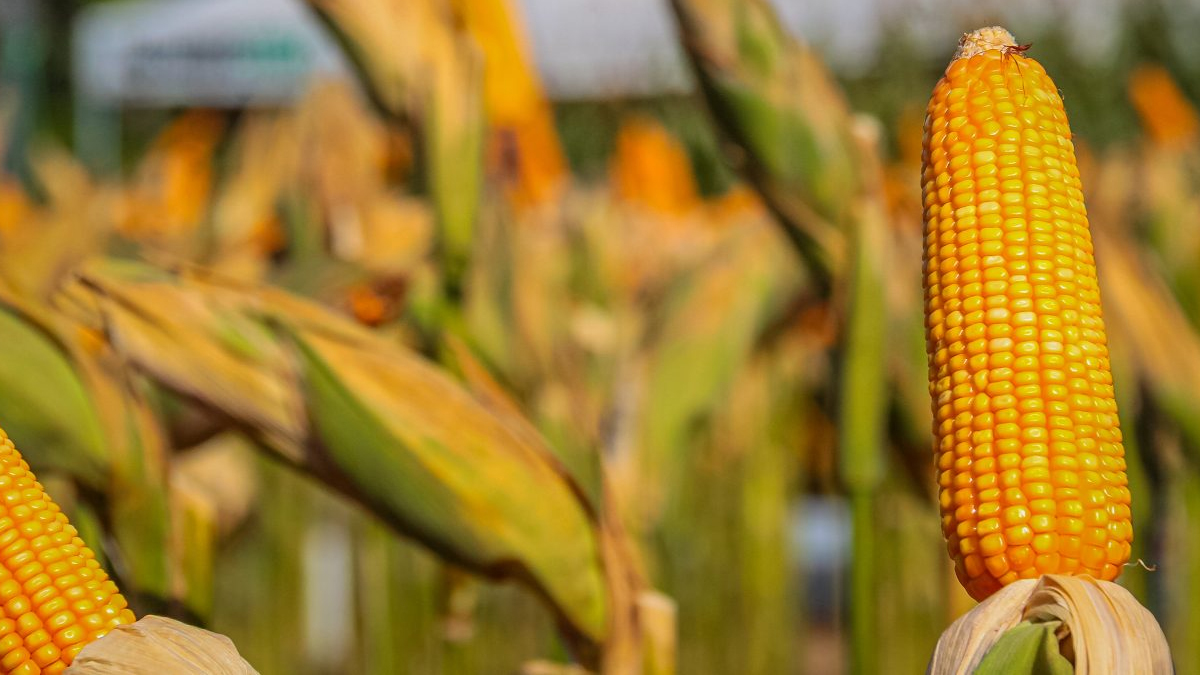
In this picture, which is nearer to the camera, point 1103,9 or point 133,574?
point 133,574

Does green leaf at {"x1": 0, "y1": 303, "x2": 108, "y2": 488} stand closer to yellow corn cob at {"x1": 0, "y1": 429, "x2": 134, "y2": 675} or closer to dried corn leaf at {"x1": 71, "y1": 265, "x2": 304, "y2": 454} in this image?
dried corn leaf at {"x1": 71, "y1": 265, "x2": 304, "y2": 454}

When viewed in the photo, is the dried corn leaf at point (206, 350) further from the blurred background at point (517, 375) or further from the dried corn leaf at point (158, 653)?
the dried corn leaf at point (158, 653)

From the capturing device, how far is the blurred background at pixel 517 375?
115cm

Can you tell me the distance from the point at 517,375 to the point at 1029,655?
4.06ft

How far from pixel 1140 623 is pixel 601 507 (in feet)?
1.85

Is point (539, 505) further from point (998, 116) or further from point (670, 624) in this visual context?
point (998, 116)

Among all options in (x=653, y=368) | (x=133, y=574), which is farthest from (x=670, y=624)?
(x=653, y=368)

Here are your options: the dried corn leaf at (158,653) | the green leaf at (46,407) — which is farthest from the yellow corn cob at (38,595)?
the green leaf at (46,407)

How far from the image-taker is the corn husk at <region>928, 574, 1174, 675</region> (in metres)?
0.74

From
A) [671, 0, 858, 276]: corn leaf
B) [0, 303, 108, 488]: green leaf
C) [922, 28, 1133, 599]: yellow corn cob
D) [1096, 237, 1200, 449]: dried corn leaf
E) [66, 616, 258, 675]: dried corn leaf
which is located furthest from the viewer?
[1096, 237, 1200, 449]: dried corn leaf

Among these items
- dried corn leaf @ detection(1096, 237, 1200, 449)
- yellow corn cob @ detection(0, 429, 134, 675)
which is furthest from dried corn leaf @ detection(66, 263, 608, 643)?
dried corn leaf @ detection(1096, 237, 1200, 449)

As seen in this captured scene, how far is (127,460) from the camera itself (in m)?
1.14

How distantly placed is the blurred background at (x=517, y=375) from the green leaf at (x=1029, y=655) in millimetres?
489

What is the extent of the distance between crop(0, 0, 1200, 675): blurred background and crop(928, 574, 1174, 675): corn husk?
46 cm
